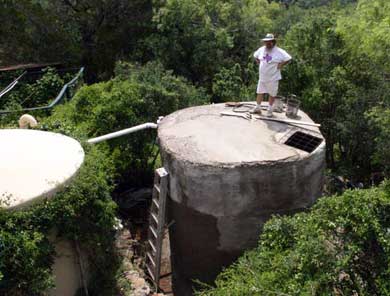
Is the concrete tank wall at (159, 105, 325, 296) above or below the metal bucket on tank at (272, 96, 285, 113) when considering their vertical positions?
below

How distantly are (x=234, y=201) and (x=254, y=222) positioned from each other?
616 mm

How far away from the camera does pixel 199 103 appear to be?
14844mm

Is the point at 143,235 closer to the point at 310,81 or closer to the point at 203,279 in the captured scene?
the point at 203,279

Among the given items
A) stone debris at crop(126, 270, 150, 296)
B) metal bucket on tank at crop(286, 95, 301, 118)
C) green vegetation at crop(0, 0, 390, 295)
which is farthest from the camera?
metal bucket on tank at crop(286, 95, 301, 118)

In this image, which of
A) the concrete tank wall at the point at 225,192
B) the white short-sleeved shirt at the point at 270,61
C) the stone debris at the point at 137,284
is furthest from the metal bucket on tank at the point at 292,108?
the stone debris at the point at 137,284

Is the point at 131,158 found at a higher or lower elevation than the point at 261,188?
lower

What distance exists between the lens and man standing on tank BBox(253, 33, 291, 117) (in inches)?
400

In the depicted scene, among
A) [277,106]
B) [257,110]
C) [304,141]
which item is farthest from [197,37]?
[304,141]

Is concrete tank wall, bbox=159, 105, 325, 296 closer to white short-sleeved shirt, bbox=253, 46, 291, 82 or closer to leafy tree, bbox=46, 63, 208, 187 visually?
white short-sleeved shirt, bbox=253, 46, 291, 82

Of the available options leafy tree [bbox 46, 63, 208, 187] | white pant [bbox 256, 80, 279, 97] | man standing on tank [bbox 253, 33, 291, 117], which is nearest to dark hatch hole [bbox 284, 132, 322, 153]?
man standing on tank [bbox 253, 33, 291, 117]

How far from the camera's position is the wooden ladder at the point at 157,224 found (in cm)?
939

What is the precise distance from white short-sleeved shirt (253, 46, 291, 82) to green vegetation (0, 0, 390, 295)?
10.7ft

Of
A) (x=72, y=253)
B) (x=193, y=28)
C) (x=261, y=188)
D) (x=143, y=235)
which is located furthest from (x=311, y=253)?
(x=193, y=28)

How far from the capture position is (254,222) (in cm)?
883
